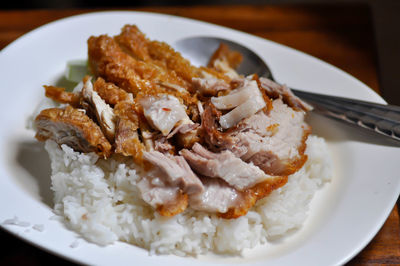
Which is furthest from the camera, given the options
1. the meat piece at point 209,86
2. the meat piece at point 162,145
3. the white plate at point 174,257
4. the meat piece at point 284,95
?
the meat piece at point 284,95

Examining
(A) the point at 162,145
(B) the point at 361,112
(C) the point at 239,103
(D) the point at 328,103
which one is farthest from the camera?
(D) the point at 328,103

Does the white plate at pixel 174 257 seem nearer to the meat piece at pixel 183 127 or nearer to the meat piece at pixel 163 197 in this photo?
the meat piece at pixel 163 197

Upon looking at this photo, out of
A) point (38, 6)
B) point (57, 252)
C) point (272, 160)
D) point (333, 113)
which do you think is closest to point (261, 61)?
A: point (333, 113)

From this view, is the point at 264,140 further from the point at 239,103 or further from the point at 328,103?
the point at 328,103

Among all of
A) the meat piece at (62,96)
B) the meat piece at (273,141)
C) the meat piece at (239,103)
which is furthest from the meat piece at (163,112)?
the meat piece at (62,96)

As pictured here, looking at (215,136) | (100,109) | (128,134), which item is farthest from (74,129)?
(215,136)

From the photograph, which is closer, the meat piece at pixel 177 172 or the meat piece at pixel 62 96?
the meat piece at pixel 177 172

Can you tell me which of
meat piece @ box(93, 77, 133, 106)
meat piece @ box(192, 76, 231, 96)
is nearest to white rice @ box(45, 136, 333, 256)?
meat piece @ box(93, 77, 133, 106)
